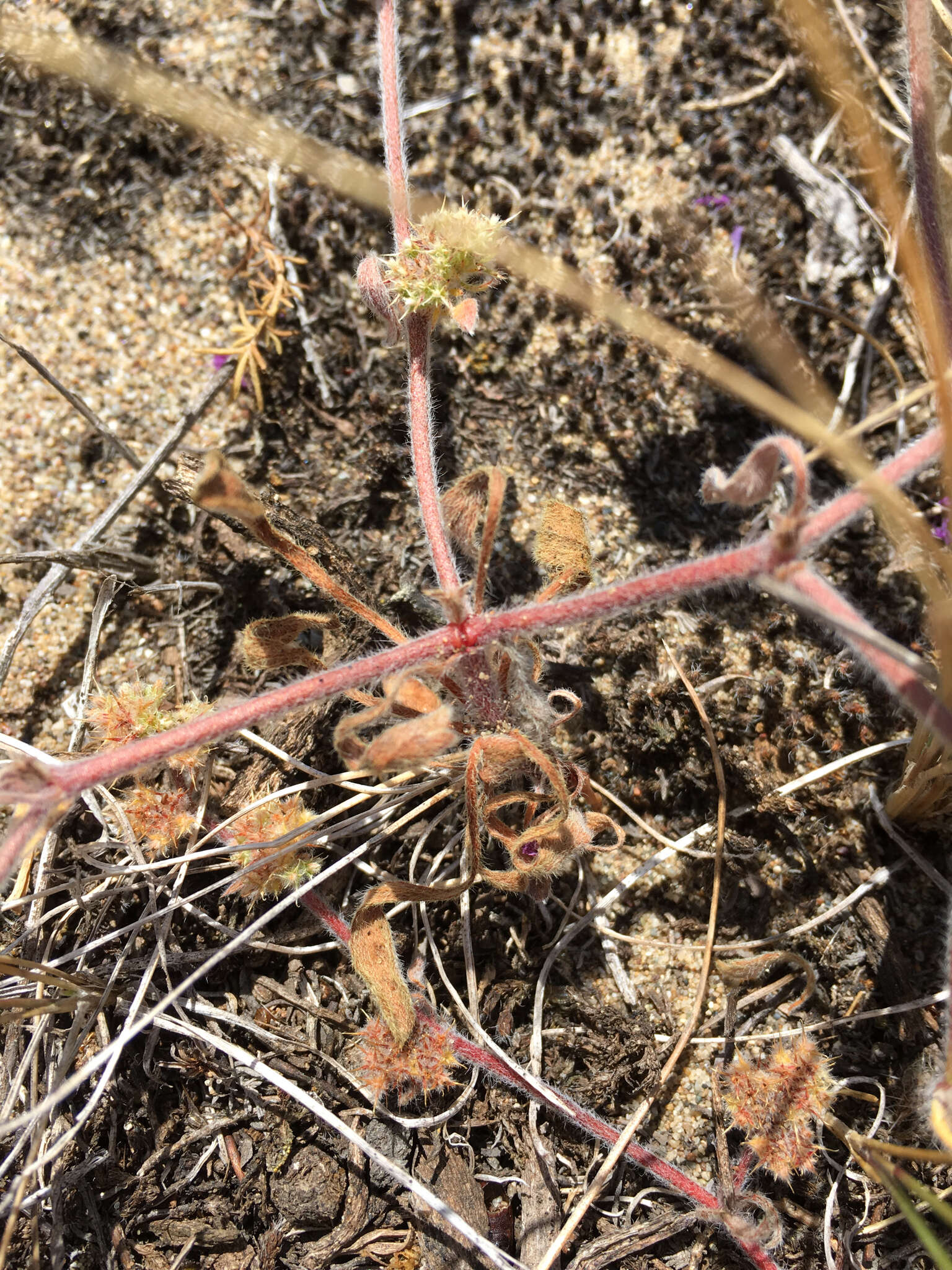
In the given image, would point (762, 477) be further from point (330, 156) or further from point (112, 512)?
point (330, 156)

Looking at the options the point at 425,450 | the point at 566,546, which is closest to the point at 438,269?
the point at 425,450

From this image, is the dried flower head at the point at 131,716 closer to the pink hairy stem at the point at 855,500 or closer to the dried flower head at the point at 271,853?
the dried flower head at the point at 271,853

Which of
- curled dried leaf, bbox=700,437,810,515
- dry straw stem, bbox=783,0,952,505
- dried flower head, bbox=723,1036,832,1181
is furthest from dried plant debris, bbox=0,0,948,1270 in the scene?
curled dried leaf, bbox=700,437,810,515

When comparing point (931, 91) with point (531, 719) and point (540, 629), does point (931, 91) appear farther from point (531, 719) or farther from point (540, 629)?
point (531, 719)

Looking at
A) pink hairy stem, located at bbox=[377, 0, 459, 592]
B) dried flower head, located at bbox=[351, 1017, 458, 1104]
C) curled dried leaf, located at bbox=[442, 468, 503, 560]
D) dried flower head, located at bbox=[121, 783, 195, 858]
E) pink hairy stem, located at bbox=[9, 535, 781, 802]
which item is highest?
pink hairy stem, located at bbox=[377, 0, 459, 592]

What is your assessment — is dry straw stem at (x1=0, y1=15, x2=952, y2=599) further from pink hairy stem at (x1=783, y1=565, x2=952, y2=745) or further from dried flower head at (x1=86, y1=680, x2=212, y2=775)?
dried flower head at (x1=86, y1=680, x2=212, y2=775)
